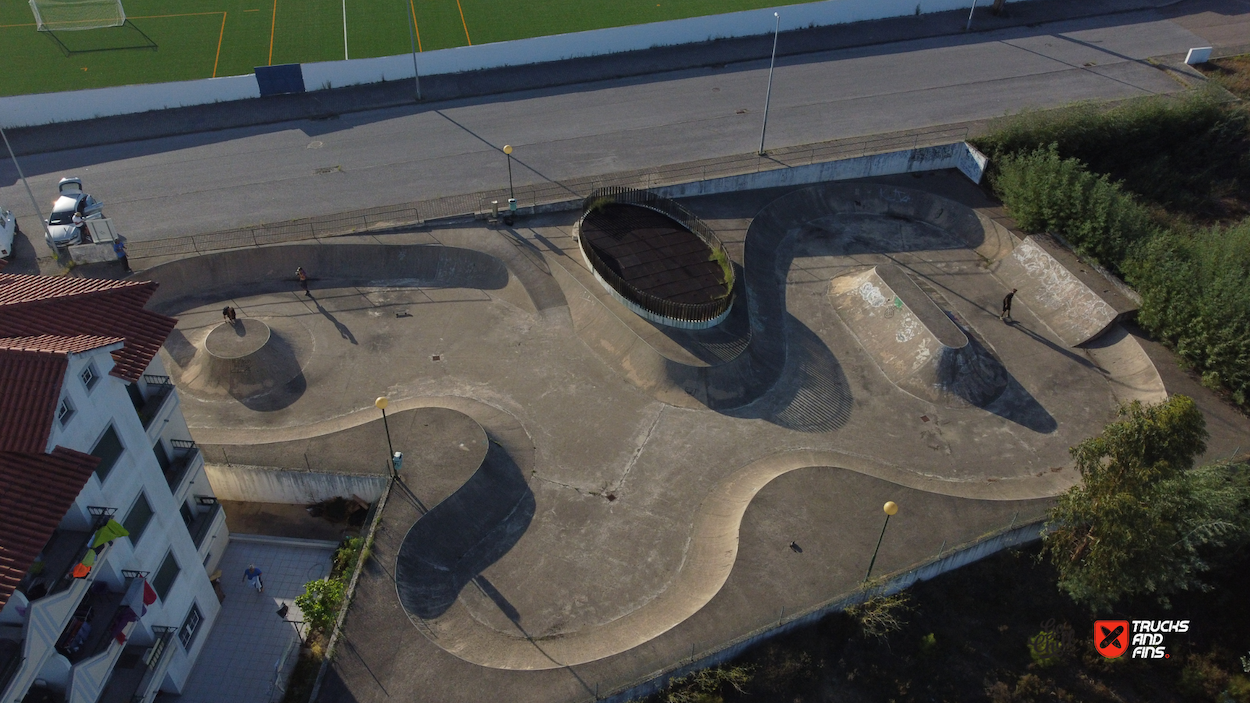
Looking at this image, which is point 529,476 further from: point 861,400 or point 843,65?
point 843,65

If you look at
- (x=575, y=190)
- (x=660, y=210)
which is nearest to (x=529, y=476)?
(x=660, y=210)

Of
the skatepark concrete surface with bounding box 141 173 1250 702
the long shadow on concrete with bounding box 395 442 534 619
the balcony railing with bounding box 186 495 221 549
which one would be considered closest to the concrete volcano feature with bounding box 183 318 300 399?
the skatepark concrete surface with bounding box 141 173 1250 702

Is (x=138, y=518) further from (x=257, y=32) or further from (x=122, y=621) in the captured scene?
(x=257, y=32)

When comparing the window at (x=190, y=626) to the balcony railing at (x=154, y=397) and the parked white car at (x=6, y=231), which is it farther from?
the parked white car at (x=6, y=231)

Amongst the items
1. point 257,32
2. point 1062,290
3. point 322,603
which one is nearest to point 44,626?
point 322,603

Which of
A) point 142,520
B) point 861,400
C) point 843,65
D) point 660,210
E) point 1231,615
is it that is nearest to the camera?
point 142,520

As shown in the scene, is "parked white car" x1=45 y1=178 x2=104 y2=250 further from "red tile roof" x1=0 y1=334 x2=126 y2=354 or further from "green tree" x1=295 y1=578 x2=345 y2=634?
"green tree" x1=295 y1=578 x2=345 y2=634
